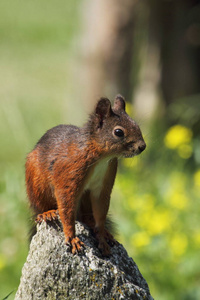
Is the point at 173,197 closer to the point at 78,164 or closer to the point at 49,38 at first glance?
the point at 78,164

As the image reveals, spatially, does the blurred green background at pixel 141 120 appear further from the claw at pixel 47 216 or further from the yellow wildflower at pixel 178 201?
the claw at pixel 47 216

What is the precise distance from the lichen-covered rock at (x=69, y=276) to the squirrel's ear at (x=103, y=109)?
60cm

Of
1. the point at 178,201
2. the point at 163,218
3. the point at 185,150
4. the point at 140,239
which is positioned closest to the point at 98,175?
the point at 140,239

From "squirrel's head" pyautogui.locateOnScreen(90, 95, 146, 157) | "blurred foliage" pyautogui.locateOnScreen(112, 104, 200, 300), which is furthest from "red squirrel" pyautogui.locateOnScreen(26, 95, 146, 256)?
"blurred foliage" pyautogui.locateOnScreen(112, 104, 200, 300)

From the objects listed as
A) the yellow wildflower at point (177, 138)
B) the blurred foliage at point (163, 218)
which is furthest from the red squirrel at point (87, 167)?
the yellow wildflower at point (177, 138)

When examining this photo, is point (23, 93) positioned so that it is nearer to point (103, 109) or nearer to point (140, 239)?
point (140, 239)

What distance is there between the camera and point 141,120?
17.3 feet

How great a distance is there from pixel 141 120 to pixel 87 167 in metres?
2.49

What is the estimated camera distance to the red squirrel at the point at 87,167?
2.82m

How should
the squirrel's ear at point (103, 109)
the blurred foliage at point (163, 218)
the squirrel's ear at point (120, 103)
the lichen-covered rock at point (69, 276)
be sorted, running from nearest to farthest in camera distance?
1. the lichen-covered rock at point (69, 276)
2. the squirrel's ear at point (103, 109)
3. the squirrel's ear at point (120, 103)
4. the blurred foliage at point (163, 218)

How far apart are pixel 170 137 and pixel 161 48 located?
2301mm

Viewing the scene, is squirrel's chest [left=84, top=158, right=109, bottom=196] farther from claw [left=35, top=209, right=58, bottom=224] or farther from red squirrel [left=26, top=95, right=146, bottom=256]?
claw [left=35, top=209, right=58, bottom=224]

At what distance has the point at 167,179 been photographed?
620cm

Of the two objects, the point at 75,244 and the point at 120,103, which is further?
the point at 120,103
